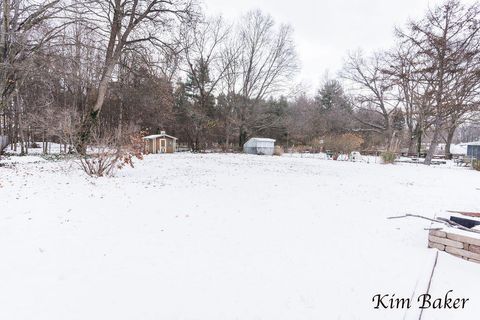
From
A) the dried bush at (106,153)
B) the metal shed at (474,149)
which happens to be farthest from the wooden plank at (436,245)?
the metal shed at (474,149)

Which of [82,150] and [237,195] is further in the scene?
[82,150]

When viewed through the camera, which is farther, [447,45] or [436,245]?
[447,45]

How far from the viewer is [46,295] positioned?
238 cm

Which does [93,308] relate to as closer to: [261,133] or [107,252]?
[107,252]

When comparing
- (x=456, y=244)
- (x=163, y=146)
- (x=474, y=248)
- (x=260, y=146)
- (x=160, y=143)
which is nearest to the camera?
(x=474, y=248)

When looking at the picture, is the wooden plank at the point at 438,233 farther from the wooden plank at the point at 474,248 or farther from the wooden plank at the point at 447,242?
the wooden plank at the point at 474,248

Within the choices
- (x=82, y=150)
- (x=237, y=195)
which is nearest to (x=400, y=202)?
(x=237, y=195)

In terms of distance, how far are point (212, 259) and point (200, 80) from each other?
28.6 m

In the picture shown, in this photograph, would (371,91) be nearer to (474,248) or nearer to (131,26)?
(131,26)

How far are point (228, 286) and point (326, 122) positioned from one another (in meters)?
32.7

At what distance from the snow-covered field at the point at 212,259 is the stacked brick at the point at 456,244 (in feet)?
0.41

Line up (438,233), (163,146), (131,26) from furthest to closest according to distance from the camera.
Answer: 1. (163,146)
2. (131,26)
3. (438,233)

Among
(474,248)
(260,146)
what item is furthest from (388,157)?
(474,248)

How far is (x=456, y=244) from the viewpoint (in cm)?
326
